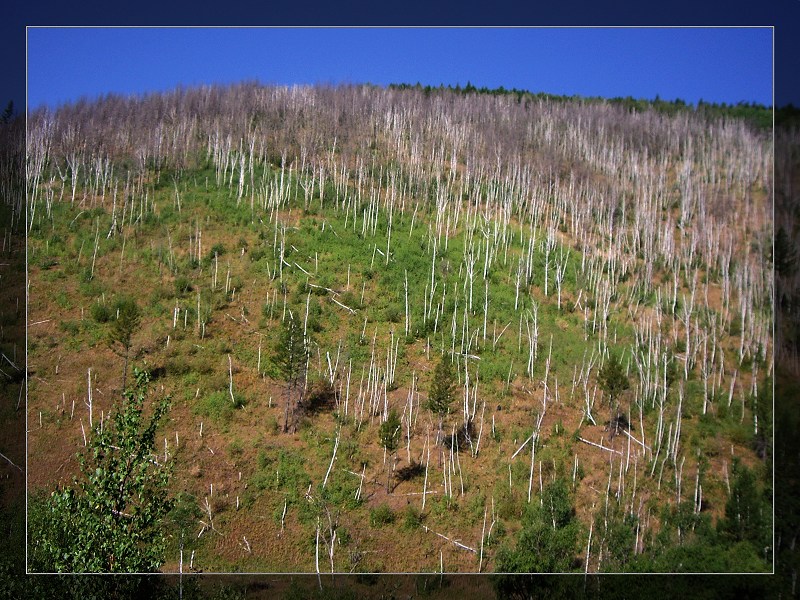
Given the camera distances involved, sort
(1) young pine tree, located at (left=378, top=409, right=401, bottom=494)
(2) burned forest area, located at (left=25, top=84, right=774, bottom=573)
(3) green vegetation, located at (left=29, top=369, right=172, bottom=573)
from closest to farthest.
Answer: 1. (3) green vegetation, located at (left=29, top=369, right=172, bottom=573)
2. (2) burned forest area, located at (left=25, top=84, right=774, bottom=573)
3. (1) young pine tree, located at (left=378, top=409, right=401, bottom=494)

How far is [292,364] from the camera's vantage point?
24.0 feet

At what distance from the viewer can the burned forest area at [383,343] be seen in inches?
262

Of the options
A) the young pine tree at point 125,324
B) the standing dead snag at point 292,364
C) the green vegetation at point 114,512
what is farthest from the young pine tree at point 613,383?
the young pine tree at point 125,324

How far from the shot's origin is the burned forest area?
21.8 feet

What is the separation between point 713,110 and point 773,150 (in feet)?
6.73

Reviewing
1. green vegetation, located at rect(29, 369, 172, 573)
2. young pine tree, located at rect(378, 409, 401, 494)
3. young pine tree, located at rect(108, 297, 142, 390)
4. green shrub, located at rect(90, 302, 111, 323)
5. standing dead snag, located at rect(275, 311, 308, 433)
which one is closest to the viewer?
green vegetation, located at rect(29, 369, 172, 573)

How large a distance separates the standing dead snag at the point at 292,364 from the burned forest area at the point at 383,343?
3 cm

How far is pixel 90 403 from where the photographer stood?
7.17 metres

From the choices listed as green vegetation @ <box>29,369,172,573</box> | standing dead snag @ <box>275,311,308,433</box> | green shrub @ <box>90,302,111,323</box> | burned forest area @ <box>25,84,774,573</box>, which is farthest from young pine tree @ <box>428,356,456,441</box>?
green shrub @ <box>90,302,111,323</box>

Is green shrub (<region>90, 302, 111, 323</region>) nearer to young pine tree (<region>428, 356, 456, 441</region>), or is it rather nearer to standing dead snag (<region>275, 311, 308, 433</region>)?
standing dead snag (<region>275, 311, 308, 433</region>)

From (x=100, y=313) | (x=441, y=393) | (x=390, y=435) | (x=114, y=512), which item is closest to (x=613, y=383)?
(x=441, y=393)

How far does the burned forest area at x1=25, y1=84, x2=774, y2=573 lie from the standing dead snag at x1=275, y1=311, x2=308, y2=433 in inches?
1.3

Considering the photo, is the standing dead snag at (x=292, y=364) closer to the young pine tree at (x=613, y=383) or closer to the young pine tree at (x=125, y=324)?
the young pine tree at (x=125, y=324)

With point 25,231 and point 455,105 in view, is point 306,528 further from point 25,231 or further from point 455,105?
point 455,105
